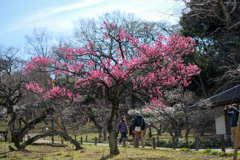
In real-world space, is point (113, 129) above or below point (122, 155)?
above

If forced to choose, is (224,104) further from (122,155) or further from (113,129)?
(113,129)

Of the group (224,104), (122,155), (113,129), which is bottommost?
(122,155)

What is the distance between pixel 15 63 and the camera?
27125 millimetres

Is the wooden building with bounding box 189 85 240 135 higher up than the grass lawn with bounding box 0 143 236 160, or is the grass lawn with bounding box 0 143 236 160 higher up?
the wooden building with bounding box 189 85 240 135

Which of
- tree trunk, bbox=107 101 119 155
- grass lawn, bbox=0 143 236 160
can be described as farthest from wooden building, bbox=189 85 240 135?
tree trunk, bbox=107 101 119 155

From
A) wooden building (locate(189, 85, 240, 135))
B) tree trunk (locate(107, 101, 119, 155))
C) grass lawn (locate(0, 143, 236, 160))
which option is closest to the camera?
grass lawn (locate(0, 143, 236, 160))

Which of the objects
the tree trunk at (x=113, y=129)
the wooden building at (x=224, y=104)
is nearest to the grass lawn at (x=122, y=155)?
the tree trunk at (x=113, y=129)

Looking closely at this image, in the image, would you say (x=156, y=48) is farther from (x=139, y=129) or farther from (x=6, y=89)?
(x=6, y=89)

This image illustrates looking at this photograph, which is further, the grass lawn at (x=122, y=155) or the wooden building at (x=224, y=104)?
the wooden building at (x=224, y=104)

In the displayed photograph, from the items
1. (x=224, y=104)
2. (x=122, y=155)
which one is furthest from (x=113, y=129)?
(x=224, y=104)

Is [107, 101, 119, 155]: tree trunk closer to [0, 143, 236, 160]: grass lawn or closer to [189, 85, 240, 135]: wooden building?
[0, 143, 236, 160]: grass lawn

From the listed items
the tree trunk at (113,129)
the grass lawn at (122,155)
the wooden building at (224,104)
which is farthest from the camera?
the wooden building at (224,104)

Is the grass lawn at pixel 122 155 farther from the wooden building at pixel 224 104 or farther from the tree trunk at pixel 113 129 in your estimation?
the wooden building at pixel 224 104

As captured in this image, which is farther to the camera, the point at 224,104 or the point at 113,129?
the point at 224,104
